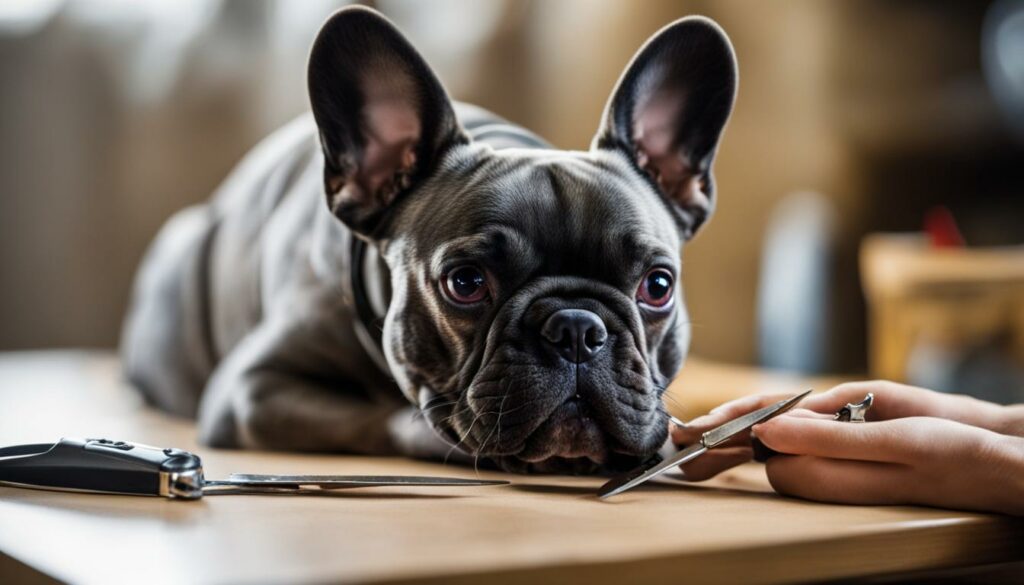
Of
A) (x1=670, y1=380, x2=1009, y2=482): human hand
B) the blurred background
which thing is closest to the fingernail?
(x1=670, y1=380, x2=1009, y2=482): human hand

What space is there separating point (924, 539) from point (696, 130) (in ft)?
1.93

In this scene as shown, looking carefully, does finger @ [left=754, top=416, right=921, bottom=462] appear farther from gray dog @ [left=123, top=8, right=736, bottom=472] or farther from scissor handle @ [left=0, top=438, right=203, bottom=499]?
scissor handle @ [left=0, top=438, right=203, bottom=499]

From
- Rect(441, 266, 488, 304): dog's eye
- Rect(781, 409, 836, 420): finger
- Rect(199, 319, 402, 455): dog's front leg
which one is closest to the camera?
Rect(781, 409, 836, 420): finger

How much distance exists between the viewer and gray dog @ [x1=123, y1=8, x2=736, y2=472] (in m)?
0.98

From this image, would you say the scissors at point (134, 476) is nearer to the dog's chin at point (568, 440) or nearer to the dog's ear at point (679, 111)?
the dog's chin at point (568, 440)

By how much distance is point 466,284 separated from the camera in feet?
3.44

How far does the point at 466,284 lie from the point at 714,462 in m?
0.28

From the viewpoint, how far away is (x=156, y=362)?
1805mm

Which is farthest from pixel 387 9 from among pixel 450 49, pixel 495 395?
pixel 495 395

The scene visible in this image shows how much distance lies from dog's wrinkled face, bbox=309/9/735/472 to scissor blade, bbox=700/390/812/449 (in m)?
0.10

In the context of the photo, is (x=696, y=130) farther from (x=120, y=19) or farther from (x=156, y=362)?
(x=120, y=19)

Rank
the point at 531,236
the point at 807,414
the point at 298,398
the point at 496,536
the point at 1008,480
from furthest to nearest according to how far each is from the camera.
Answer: the point at 298,398, the point at 531,236, the point at 807,414, the point at 1008,480, the point at 496,536

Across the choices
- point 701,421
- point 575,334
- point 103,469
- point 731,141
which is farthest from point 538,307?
point 731,141

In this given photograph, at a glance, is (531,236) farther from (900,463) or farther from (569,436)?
(900,463)
